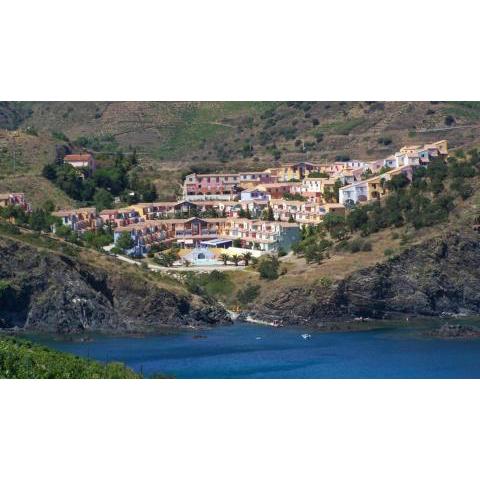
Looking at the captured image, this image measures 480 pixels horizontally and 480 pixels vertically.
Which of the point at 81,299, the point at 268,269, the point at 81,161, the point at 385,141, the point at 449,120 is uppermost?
the point at 449,120

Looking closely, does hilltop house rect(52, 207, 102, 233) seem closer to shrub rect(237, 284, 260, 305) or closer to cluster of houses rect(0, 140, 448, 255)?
cluster of houses rect(0, 140, 448, 255)

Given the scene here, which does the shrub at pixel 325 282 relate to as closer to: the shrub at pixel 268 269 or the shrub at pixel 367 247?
the shrub at pixel 268 269

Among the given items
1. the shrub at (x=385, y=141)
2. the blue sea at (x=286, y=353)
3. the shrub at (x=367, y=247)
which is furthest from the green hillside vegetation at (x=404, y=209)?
the shrub at (x=385, y=141)

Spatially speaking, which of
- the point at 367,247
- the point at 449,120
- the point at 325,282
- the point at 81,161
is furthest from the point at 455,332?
the point at 449,120

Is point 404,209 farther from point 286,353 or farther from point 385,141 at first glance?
point 385,141

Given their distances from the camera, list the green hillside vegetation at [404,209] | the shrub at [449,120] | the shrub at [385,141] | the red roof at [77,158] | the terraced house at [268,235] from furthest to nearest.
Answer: the shrub at [449,120] → the shrub at [385,141] → the red roof at [77,158] → the terraced house at [268,235] → the green hillside vegetation at [404,209]

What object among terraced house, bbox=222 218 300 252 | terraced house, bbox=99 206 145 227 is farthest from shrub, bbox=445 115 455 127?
terraced house, bbox=99 206 145 227
